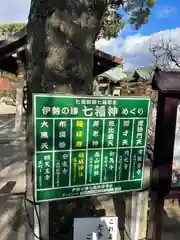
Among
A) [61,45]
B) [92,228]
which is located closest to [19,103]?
[61,45]

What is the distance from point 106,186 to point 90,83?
3.26ft

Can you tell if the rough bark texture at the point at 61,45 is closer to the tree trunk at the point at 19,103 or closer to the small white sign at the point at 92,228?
the small white sign at the point at 92,228

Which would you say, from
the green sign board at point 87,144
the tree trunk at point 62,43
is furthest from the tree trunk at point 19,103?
the green sign board at point 87,144

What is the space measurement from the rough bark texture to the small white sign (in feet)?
0.81

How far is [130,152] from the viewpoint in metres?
2.08

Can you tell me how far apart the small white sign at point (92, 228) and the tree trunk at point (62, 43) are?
0.32 metres

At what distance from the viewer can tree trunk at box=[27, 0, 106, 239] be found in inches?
77.6

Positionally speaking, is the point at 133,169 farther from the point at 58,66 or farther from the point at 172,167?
the point at 58,66

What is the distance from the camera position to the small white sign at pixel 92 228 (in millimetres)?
2080

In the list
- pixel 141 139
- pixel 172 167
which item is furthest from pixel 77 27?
pixel 172 167

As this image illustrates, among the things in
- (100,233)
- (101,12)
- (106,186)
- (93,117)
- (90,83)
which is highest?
(101,12)

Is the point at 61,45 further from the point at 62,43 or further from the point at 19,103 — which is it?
the point at 19,103

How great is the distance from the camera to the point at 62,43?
6.56 feet

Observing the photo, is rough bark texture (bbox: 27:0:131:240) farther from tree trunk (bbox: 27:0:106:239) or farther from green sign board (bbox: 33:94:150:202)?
green sign board (bbox: 33:94:150:202)
